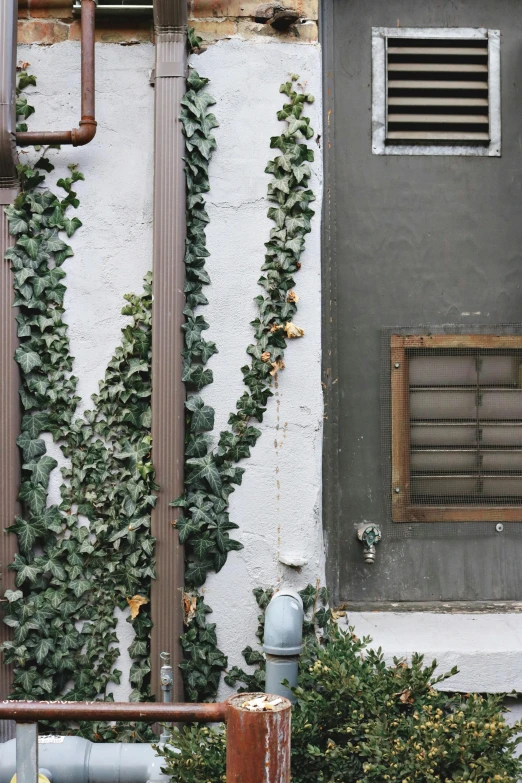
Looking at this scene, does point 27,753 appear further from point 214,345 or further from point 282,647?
point 214,345

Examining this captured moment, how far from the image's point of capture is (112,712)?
1981mm

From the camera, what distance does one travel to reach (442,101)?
13.5 ft

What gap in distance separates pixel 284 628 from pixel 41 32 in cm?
338

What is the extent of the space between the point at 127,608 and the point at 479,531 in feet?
6.72

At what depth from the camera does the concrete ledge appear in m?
3.51

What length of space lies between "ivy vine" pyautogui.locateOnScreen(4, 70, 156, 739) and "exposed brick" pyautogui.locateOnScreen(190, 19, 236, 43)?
95 cm

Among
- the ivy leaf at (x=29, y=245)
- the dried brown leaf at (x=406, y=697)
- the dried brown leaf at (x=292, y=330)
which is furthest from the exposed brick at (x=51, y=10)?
the dried brown leaf at (x=406, y=697)

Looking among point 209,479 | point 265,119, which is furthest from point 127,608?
point 265,119

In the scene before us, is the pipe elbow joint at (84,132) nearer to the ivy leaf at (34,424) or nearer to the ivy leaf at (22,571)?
the ivy leaf at (34,424)

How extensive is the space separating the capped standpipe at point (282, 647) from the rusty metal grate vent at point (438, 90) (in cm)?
277

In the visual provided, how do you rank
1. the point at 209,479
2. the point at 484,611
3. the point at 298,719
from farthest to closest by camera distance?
1. the point at 484,611
2. the point at 209,479
3. the point at 298,719

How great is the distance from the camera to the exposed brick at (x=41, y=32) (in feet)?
12.4

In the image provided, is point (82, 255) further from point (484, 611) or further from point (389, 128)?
point (484, 611)

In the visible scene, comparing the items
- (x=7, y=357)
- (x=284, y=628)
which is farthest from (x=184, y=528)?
(x=7, y=357)
